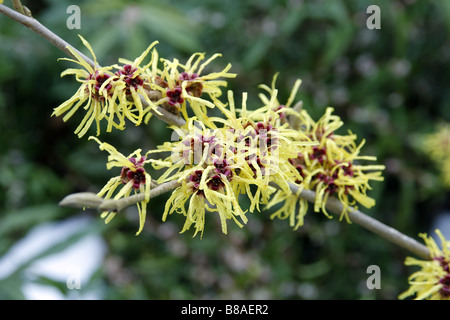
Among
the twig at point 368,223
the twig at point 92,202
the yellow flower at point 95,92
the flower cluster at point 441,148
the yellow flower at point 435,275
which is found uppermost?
the flower cluster at point 441,148

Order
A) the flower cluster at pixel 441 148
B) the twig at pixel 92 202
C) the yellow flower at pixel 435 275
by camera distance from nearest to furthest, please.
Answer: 1. the twig at pixel 92 202
2. the yellow flower at pixel 435 275
3. the flower cluster at pixel 441 148

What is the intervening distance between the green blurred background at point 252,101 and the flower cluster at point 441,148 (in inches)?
3.9

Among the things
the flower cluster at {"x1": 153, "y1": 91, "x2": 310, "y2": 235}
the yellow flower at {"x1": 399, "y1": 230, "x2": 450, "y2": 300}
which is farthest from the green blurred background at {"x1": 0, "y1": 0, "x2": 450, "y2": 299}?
the flower cluster at {"x1": 153, "y1": 91, "x2": 310, "y2": 235}

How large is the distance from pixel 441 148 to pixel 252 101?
591mm

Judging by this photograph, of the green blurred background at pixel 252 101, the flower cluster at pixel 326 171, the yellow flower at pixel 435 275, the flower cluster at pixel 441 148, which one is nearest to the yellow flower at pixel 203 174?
the flower cluster at pixel 326 171

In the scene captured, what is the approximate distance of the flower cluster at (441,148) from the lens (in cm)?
140

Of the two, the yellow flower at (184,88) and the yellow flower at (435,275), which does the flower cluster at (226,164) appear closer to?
the yellow flower at (184,88)

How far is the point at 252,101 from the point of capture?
1551mm

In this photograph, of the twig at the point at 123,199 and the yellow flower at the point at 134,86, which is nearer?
the twig at the point at 123,199

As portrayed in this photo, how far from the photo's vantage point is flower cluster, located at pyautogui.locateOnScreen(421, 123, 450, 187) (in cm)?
140

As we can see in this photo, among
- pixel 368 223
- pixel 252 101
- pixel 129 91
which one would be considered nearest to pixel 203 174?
pixel 129 91

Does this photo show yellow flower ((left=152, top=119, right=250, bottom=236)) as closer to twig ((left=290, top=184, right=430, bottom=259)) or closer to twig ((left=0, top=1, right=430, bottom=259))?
twig ((left=0, top=1, right=430, bottom=259))

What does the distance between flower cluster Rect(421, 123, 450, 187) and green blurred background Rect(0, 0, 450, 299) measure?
10cm

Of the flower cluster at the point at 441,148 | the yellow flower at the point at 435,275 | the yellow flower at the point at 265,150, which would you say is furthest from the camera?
the flower cluster at the point at 441,148
